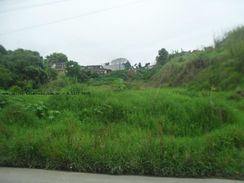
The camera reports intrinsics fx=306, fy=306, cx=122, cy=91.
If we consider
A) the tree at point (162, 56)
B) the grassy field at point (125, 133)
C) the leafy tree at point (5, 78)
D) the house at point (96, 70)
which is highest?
the tree at point (162, 56)

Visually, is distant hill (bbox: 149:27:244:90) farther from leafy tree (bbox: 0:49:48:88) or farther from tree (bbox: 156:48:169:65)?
leafy tree (bbox: 0:49:48:88)

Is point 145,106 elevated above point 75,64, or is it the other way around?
point 75,64

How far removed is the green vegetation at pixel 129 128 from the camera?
5.78 meters

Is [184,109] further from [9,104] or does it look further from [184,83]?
[184,83]

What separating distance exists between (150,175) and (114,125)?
2.80 m

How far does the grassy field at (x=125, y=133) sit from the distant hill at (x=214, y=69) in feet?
8.60

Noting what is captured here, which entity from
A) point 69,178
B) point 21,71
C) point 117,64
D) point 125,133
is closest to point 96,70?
point 117,64

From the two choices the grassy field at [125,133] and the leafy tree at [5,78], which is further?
the leafy tree at [5,78]

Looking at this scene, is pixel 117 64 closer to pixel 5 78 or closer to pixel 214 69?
pixel 214 69

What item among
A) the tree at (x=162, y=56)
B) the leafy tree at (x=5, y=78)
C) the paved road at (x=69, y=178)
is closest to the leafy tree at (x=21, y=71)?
the leafy tree at (x=5, y=78)

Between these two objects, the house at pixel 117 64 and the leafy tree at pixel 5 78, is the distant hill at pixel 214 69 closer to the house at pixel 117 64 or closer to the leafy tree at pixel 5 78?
the house at pixel 117 64

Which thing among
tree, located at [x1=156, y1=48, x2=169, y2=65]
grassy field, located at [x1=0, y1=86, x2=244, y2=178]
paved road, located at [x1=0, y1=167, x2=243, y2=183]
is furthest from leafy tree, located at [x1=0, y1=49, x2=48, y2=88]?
tree, located at [x1=156, y1=48, x2=169, y2=65]

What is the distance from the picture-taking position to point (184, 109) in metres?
8.97

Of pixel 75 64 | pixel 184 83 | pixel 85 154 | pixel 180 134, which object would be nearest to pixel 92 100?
pixel 180 134
